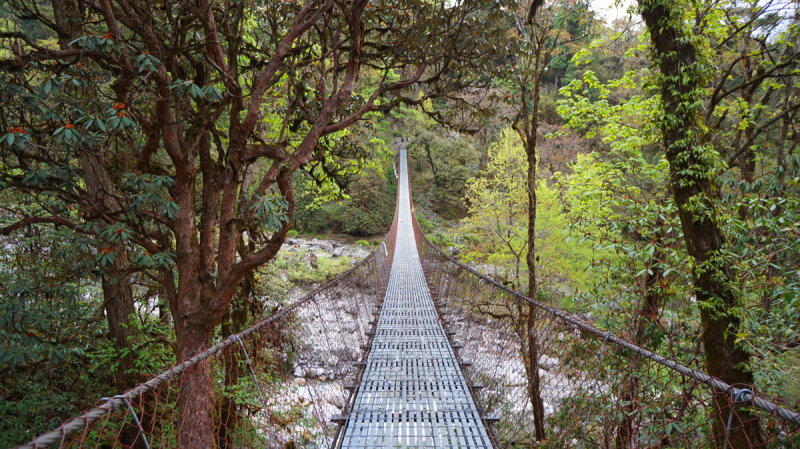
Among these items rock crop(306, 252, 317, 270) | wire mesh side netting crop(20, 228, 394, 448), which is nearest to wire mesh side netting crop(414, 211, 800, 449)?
wire mesh side netting crop(20, 228, 394, 448)

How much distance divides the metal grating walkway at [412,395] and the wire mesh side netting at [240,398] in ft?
0.52

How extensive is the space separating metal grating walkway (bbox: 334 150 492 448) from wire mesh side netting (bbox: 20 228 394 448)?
0.16 meters

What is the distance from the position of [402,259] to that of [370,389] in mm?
5352

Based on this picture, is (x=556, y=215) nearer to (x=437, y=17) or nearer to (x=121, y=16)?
(x=437, y=17)

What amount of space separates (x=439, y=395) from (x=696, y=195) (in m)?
1.88

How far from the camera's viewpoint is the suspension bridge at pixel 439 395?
3.50 feet

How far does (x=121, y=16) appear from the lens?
6.71 feet

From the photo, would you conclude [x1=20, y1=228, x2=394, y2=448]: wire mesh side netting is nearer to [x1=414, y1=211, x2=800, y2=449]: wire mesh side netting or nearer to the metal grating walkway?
the metal grating walkway

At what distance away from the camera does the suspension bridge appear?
3.50ft

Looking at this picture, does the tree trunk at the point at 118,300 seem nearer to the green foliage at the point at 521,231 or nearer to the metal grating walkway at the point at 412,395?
the metal grating walkway at the point at 412,395

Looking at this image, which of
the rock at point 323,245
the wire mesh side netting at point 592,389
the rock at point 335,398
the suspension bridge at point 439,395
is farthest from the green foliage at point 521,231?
the suspension bridge at point 439,395

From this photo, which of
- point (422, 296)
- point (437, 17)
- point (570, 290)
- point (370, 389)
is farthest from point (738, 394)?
point (570, 290)

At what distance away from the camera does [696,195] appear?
6.59 ft

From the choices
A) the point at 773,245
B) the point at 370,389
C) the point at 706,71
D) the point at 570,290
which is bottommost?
the point at 570,290
